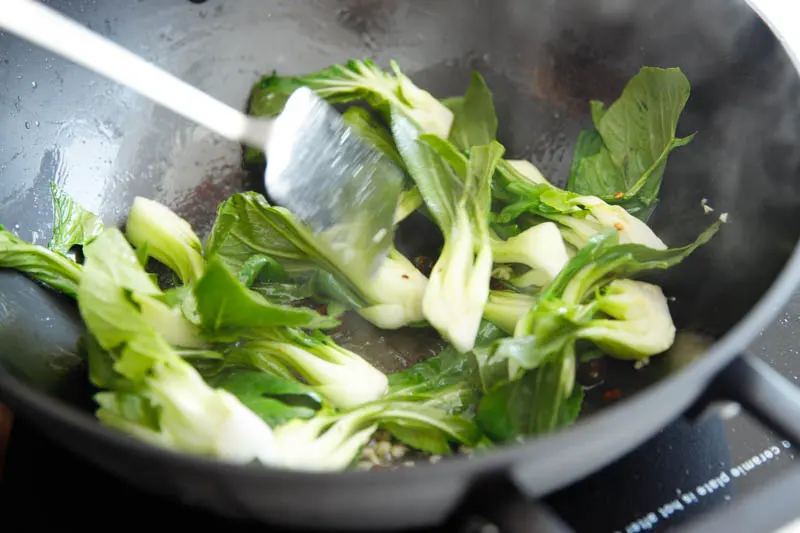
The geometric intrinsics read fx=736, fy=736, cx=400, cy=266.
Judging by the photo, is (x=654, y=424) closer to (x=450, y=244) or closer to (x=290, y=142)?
(x=450, y=244)

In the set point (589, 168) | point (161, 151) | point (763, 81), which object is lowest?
point (161, 151)

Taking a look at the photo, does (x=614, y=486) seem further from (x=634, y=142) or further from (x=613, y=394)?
(x=634, y=142)

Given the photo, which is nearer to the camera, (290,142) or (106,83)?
(290,142)

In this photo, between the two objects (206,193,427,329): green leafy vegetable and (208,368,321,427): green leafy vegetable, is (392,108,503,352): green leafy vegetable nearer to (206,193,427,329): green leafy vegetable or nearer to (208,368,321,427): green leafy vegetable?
(206,193,427,329): green leafy vegetable

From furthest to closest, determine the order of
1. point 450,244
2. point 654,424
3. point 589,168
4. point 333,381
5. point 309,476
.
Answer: point 589,168 → point 450,244 → point 333,381 → point 654,424 → point 309,476

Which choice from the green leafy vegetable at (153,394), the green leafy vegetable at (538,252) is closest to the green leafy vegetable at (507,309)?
the green leafy vegetable at (538,252)

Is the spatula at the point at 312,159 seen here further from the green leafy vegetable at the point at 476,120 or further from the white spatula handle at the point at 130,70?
the green leafy vegetable at the point at 476,120

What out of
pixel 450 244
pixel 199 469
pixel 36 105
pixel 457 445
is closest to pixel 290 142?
pixel 450 244
